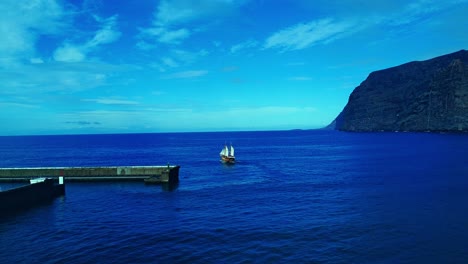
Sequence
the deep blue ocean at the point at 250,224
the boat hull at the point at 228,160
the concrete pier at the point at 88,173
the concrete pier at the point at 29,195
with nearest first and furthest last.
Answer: the deep blue ocean at the point at 250,224
the concrete pier at the point at 29,195
the concrete pier at the point at 88,173
the boat hull at the point at 228,160

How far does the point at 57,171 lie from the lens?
72.7 m

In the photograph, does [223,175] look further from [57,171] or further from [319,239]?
[319,239]

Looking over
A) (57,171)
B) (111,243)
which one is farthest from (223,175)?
(111,243)

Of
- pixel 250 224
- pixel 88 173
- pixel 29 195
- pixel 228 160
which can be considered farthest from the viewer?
pixel 228 160

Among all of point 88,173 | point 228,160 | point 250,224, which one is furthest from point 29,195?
point 228,160

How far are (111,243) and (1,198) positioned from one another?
70.6 ft

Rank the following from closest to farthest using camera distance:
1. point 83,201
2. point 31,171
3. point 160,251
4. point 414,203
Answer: point 160,251 < point 414,203 < point 83,201 < point 31,171

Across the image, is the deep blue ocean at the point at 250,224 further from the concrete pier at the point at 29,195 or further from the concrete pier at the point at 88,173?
the concrete pier at the point at 88,173

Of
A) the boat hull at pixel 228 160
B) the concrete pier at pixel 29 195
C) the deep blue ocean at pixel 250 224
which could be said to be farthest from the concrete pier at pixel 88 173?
the boat hull at pixel 228 160

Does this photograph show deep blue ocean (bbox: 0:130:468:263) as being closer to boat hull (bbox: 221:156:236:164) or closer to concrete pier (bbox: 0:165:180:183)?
concrete pier (bbox: 0:165:180:183)

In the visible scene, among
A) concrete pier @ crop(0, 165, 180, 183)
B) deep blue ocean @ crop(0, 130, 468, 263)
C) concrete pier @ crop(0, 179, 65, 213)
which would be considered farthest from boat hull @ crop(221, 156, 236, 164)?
concrete pier @ crop(0, 179, 65, 213)

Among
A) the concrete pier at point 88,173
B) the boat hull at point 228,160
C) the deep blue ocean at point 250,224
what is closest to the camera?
the deep blue ocean at point 250,224

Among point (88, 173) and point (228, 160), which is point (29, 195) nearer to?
point (88, 173)

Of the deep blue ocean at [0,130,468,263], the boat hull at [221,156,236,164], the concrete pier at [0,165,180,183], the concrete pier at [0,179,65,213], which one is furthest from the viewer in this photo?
the boat hull at [221,156,236,164]
